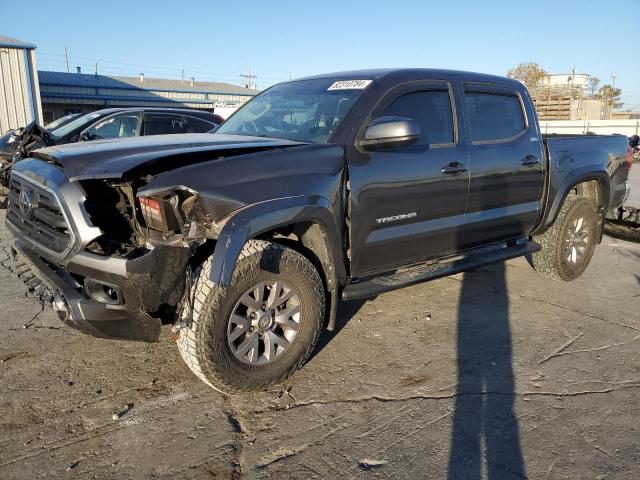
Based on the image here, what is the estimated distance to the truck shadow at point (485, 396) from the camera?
8.28ft

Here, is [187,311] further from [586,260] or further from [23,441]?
[586,260]

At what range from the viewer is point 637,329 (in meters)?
4.25

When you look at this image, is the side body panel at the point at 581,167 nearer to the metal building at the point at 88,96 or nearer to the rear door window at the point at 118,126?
the rear door window at the point at 118,126

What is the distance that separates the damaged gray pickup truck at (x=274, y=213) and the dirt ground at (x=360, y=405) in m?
0.35

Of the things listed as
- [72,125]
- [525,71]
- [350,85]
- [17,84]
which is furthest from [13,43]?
[525,71]

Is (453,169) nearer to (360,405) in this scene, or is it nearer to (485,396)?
(485,396)

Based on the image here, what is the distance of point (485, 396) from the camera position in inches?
124

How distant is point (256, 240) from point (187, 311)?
566mm

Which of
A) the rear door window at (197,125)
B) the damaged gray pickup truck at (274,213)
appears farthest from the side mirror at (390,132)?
the rear door window at (197,125)

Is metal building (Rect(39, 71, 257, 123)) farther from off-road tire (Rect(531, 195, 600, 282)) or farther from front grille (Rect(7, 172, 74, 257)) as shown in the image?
front grille (Rect(7, 172, 74, 257))

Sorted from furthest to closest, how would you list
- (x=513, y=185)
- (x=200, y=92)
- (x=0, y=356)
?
1. (x=200, y=92)
2. (x=513, y=185)
3. (x=0, y=356)

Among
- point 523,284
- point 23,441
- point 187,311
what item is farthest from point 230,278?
point 523,284

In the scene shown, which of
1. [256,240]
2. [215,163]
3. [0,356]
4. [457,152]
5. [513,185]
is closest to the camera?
[215,163]

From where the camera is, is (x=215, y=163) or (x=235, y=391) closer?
(x=215, y=163)
